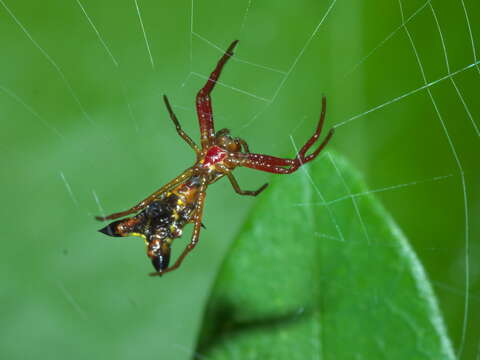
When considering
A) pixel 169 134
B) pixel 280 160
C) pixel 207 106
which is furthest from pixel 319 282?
pixel 169 134

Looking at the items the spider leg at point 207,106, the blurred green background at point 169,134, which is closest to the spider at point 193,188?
the spider leg at point 207,106

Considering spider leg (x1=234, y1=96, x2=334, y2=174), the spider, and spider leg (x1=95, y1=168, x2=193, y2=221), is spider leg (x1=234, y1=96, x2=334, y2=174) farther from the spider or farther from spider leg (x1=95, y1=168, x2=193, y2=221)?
spider leg (x1=95, y1=168, x2=193, y2=221)

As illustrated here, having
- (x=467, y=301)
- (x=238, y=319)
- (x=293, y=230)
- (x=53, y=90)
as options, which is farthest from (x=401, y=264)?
(x=53, y=90)

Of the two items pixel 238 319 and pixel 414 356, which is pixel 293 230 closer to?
pixel 238 319

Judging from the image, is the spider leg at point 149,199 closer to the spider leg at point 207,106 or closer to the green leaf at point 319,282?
the spider leg at point 207,106

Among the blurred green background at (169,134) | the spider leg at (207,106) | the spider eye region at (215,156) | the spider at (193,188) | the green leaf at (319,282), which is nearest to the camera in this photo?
the green leaf at (319,282)

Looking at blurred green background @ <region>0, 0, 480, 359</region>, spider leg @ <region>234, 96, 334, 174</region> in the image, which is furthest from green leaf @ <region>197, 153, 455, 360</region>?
blurred green background @ <region>0, 0, 480, 359</region>

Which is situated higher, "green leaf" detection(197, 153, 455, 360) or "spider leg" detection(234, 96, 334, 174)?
"spider leg" detection(234, 96, 334, 174)
